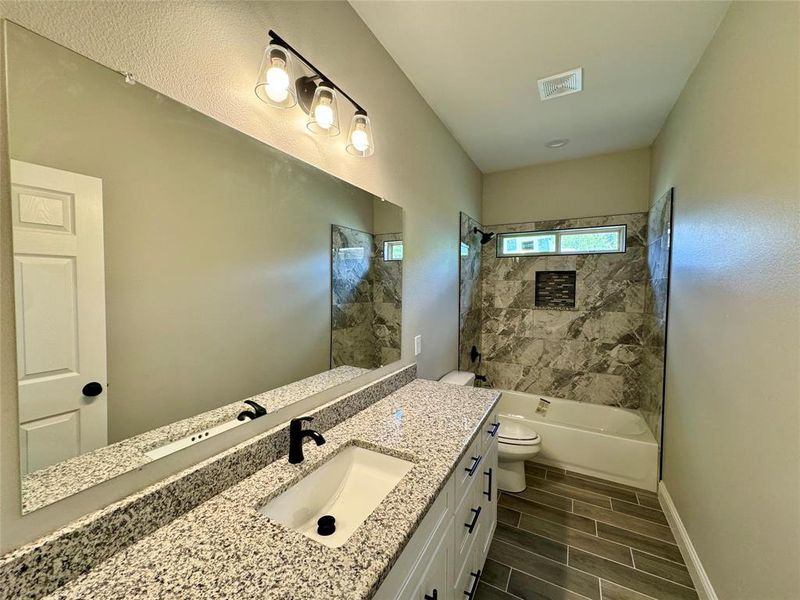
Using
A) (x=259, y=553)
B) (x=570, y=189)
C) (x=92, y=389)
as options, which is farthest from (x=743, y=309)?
(x=570, y=189)

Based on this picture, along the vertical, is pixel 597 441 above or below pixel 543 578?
above

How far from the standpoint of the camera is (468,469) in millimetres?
1291

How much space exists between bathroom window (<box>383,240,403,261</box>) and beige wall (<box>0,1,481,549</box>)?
9 centimetres

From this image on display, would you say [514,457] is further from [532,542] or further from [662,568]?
[662,568]

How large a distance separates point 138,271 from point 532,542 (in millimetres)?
2359

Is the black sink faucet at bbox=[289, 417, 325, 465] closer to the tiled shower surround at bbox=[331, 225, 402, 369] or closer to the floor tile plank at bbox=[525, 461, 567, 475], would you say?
the tiled shower surround at bbox=[331, 225, 402, 369]

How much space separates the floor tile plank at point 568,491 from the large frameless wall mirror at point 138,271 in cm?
206

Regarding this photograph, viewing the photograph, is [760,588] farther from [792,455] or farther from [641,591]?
[641,591]

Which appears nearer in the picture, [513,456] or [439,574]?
[439,574]

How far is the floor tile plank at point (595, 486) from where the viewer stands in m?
2.32

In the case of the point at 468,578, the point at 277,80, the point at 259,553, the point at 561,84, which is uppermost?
the point at 561,84

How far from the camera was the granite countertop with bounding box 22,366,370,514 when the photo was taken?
616 millimetres

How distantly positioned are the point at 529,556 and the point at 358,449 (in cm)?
137

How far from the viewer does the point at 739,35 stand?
1337 millimetres
